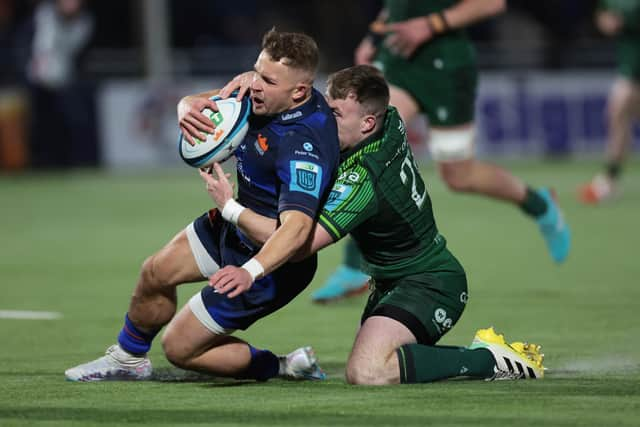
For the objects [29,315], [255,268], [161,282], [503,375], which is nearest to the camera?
[255,268]

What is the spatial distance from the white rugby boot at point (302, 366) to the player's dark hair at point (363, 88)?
1.14 m

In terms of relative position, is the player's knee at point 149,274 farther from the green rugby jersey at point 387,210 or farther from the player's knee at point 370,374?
the player's knee at point 370,374

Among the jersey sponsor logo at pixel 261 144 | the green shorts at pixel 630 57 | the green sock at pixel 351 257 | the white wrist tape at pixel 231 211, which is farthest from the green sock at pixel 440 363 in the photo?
the green shorts at pixel 630 57

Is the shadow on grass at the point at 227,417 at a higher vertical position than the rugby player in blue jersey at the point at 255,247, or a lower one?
lower

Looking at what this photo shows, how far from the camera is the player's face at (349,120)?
6.08 metres

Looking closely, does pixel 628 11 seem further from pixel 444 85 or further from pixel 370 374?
pixel 370 374

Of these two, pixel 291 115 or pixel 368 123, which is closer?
pixel 291 115

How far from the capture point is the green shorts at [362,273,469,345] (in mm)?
6105

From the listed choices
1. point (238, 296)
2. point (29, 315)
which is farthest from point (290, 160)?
point (29, 315)

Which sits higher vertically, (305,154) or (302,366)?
(305,154)

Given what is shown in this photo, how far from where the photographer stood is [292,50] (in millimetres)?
5840

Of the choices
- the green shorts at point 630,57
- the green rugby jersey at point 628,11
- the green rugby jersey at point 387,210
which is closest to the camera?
the green rugby jersey at point 387,210

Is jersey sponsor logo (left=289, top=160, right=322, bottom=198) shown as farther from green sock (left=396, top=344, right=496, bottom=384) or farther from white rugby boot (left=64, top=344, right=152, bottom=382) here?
white rugby boot (left=64, top=344, right=152, bottom=382)

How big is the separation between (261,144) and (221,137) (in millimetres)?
198
